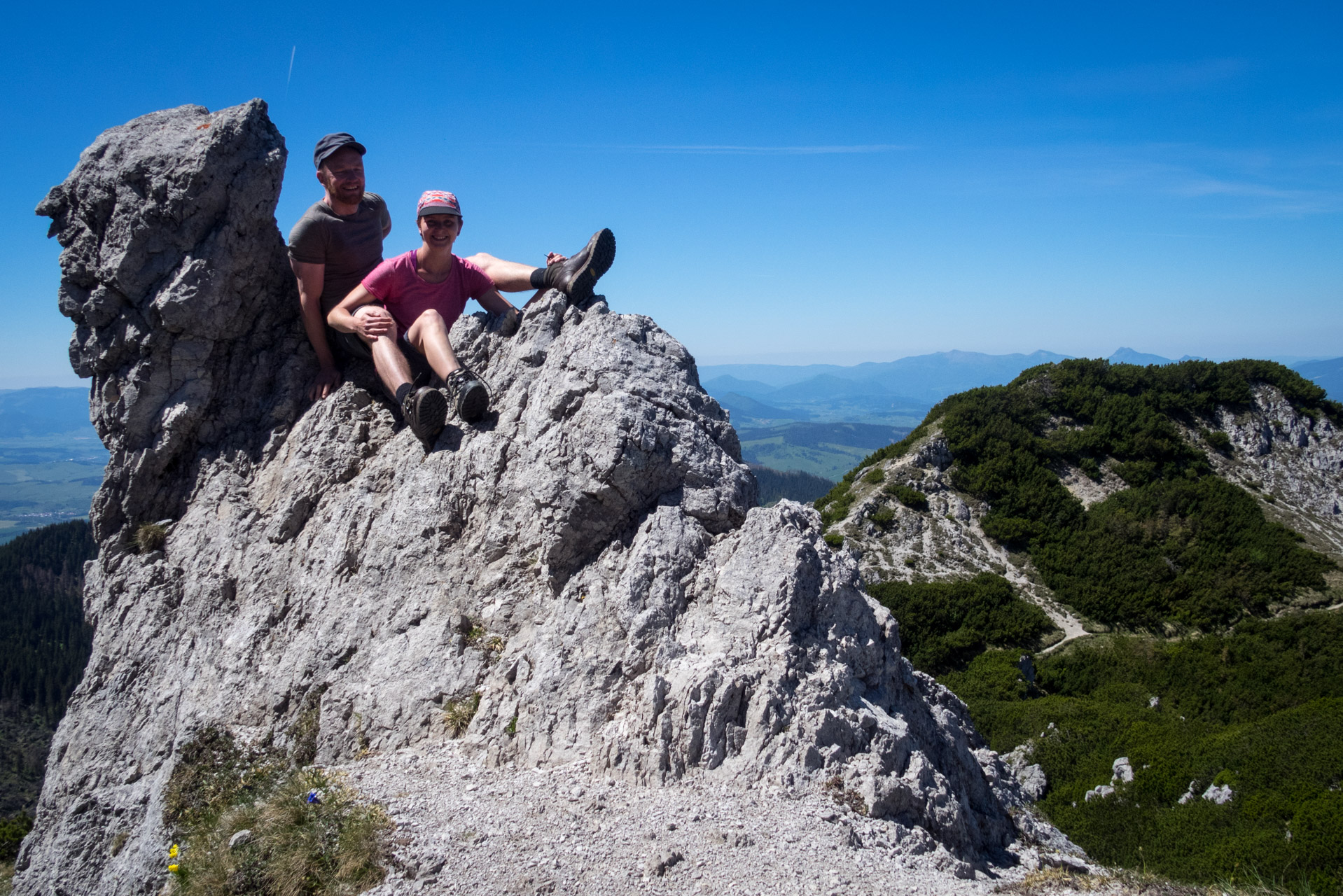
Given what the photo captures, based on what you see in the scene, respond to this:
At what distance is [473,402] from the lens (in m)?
8.07

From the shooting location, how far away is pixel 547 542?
7227mm

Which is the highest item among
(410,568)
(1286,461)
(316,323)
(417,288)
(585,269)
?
(585,269)

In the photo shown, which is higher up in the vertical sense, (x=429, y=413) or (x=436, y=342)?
(x=436, y=342)

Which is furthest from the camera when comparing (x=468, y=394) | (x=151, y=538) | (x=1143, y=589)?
(x=1143, y=589)

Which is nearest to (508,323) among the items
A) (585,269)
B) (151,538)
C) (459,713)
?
(585,269)

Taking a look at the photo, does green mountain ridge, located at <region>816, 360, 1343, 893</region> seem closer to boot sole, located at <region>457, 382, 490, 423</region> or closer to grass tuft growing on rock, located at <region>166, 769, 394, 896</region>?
grass tuft growing on rock, located at <region>166, 769, 394, 896</region>

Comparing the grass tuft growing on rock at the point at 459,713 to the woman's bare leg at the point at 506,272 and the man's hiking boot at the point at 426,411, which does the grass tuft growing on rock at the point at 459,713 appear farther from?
the woman's bare leg at the point at 506,272

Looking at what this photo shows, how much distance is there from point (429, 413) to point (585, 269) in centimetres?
254

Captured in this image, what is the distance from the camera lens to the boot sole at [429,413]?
8.12m

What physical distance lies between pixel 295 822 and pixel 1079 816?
15383 millimetres

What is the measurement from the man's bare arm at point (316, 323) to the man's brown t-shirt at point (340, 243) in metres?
0.09

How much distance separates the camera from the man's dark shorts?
30.7 feet

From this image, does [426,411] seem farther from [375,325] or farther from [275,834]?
[275,834]

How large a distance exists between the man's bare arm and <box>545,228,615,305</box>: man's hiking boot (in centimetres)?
317
